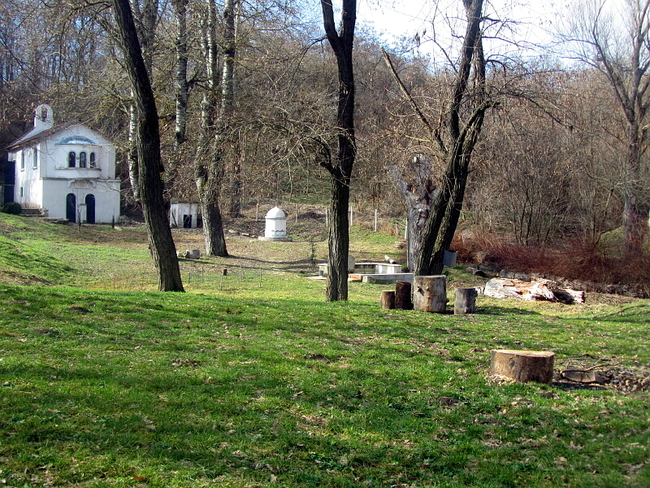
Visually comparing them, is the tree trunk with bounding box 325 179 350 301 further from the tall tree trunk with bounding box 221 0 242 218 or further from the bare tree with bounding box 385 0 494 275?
the tall tree trunk with bounding box 221 0 242 218

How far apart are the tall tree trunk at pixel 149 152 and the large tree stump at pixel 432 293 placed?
5103 mm

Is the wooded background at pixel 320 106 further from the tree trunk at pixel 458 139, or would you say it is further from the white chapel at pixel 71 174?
the white chapel at pixel 71 174

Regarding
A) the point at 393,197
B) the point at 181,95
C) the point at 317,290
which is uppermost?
the point at 181,95

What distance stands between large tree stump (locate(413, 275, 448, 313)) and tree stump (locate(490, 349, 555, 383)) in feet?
15.3

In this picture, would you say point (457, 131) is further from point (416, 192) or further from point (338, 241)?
point (416, 192)

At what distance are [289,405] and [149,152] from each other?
8405 millimetres

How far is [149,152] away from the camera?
12852 millimetres

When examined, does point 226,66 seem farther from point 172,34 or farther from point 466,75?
point 466,75

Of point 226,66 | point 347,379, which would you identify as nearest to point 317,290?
point 226,66

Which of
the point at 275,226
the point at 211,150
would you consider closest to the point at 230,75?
the point at 211,150

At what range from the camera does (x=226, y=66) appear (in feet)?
73.6

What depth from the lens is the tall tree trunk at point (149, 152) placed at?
12.3 metres

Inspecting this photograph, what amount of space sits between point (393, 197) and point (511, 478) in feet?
100

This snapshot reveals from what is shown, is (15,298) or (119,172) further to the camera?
(119,172)
